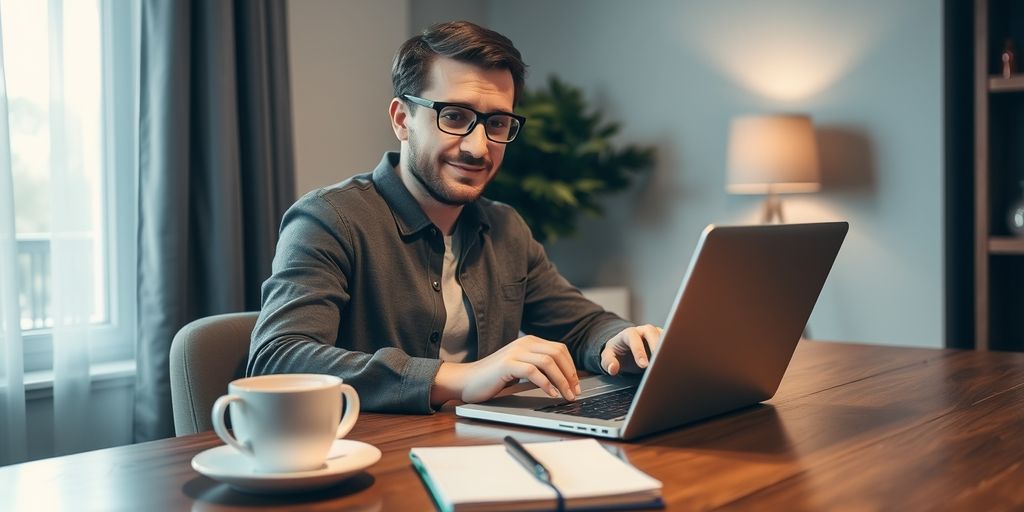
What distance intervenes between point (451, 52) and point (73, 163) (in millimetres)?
1349

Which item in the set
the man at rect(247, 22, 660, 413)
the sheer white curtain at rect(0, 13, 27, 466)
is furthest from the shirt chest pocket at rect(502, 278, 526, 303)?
the sheer white curtain at rect(0, 13, 27, 466)

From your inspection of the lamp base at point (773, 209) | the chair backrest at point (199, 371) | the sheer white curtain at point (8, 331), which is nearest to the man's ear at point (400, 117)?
the chair backrest at point (199, 371)

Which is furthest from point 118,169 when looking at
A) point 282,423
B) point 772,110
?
point 772,110

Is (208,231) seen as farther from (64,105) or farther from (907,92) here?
(907,92)

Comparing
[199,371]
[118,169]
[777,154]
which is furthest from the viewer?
[777,154]

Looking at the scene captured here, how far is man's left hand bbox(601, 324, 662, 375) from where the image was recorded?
135cm

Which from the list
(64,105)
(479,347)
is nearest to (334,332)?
(479,347)

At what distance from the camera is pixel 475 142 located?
5.31 feet

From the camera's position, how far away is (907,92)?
10.5ft

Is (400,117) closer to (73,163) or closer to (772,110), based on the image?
(73,163)

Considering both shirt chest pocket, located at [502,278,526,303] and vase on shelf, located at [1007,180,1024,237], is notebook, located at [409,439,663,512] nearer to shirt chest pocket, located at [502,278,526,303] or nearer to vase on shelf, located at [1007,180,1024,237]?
shirt chest pocket, located at [502,278,526,303]

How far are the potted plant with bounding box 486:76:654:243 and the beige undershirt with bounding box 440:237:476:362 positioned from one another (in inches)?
69.7

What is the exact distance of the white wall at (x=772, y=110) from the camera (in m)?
3.20

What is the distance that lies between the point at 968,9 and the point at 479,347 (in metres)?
2.52
